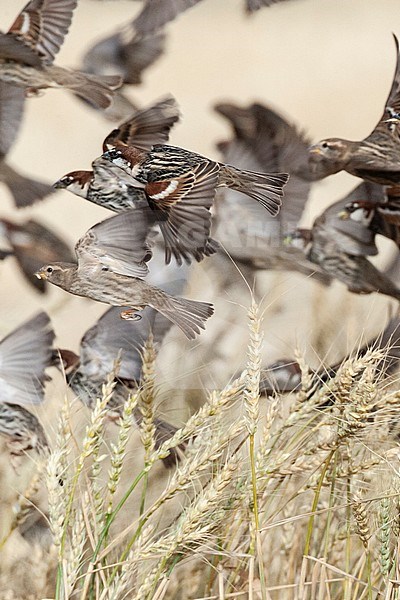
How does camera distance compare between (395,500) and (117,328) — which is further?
(117,328)

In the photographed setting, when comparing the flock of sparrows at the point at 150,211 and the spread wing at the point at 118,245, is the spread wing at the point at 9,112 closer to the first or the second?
the flock of sparrows at the point at 150,211

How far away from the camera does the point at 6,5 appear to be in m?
1.14

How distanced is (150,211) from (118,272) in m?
0.06

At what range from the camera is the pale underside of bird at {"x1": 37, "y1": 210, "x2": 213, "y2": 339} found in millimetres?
753

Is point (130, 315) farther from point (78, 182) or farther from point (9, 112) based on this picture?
point (9, 112)

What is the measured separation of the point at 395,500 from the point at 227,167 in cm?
32

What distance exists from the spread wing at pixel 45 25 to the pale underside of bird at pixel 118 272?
263 millimetres

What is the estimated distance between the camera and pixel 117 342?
0.88m

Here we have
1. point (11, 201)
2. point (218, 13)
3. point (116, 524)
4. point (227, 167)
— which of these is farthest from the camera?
point (218, 13)

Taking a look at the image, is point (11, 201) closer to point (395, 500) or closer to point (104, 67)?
point (104, 67)

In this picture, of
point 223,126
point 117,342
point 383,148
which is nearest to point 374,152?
point 383,148

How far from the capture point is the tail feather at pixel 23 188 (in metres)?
0.97

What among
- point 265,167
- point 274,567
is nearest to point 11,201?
point 265,167

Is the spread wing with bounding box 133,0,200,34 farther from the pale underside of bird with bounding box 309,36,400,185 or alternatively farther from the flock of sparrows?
the pale underside of bird with bounding box 309,36,400,185
